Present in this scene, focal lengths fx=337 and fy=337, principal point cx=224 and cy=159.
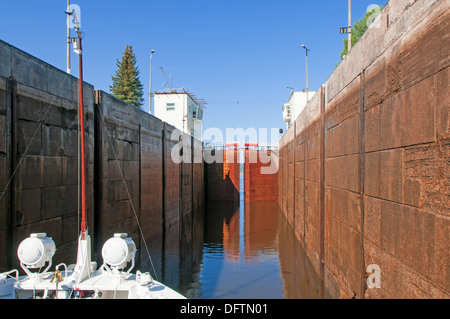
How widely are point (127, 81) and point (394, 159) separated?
177ft

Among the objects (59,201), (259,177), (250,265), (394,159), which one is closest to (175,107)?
(259,177)

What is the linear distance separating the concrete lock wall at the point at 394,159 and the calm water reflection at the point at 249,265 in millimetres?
2230

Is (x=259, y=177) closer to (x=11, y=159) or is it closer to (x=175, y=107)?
(x=175, y=107)

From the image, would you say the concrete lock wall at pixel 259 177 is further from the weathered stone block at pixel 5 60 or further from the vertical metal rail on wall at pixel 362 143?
the weathered stone block at pixel 5 60

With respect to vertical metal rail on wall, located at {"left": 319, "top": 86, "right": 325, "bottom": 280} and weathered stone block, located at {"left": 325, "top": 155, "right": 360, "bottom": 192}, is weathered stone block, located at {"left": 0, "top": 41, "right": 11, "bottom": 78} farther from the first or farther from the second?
vertical metal rail on wall, located at {"left": 319, "top": 86, "right": 325, "bottom": 280}

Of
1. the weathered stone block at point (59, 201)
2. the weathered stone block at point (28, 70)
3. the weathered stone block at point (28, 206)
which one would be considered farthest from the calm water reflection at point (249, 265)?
the weathered stone block at point (28, 70)

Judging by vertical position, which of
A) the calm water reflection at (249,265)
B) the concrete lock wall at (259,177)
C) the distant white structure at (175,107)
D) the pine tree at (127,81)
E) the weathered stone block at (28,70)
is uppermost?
the pine tree at (127,81)

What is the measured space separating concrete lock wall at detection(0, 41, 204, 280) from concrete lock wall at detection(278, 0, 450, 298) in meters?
6.44

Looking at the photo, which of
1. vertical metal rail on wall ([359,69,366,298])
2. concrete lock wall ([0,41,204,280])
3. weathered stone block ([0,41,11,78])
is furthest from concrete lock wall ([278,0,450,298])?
weathered stone block ([0,41,11,78])

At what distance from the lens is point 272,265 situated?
506 inches

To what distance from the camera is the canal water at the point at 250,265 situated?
995 centimetres

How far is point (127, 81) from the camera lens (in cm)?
5425

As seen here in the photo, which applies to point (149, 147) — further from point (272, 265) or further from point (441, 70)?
point (441, 70)
